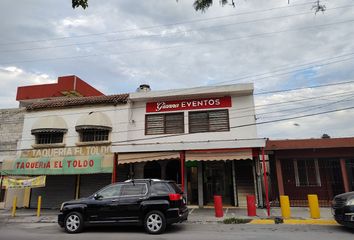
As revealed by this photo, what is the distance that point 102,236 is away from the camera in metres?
9.64

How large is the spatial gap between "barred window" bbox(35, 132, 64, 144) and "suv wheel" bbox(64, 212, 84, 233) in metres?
9.26

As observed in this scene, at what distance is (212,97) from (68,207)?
1031 cm

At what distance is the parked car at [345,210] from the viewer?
9.41 meters

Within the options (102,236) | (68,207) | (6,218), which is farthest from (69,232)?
(6,218)

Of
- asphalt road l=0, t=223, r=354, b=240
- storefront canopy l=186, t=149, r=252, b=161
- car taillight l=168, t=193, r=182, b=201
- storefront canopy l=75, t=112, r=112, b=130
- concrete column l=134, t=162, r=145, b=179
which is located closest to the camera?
asphalt road l=0, t=223, r=354, b=240

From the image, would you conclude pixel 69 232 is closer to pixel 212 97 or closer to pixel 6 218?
pixel 6 218

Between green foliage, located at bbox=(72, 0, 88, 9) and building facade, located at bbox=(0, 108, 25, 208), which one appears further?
building facade, located at bbox=(0, 108, 25, 208)

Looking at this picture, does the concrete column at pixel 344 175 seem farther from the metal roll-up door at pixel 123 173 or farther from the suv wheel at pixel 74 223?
the suv wheel at pixel 74 223

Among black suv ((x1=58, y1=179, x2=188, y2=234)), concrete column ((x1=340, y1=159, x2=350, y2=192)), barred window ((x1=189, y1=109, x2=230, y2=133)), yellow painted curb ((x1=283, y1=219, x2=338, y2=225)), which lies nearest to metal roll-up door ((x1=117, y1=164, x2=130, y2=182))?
barred window ((x1=189, y1=109, x2=230, y2=133))

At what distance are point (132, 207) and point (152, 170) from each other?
788cm

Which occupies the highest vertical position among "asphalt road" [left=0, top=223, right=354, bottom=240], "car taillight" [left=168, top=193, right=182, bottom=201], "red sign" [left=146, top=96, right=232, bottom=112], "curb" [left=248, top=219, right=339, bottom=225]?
"red sign" [left=146, top=96, right=232, bottom=112]

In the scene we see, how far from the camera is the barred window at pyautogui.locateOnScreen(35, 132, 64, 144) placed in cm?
1901

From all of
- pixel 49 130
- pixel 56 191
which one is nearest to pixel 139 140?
pixel 49 130

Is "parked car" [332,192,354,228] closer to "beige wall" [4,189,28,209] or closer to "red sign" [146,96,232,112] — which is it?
"red sign" [146,96,232,112]
